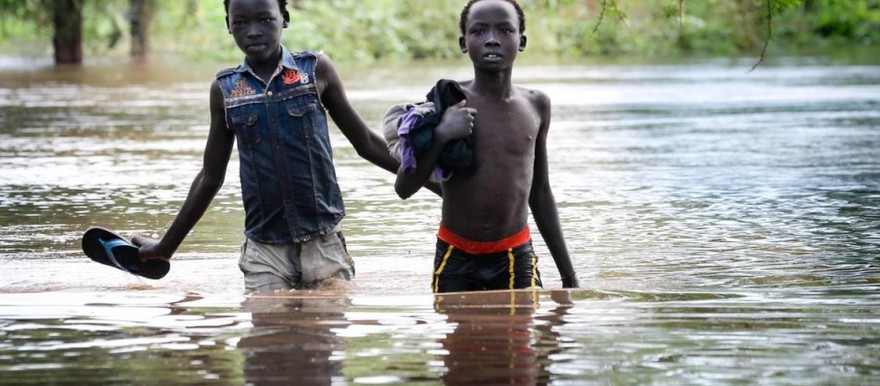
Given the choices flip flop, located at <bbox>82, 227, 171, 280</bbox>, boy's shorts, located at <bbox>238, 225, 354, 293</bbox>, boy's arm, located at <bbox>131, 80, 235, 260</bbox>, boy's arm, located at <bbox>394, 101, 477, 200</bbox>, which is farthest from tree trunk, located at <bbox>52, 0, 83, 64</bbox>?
boy's arm, located at <bbox>394, 101, 477, 200</bbox>

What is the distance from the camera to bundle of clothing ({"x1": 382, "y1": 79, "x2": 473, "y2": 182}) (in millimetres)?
4945

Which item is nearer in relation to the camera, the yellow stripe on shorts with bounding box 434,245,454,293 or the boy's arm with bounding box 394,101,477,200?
the boy's arm with bounding box 394,101,477,200

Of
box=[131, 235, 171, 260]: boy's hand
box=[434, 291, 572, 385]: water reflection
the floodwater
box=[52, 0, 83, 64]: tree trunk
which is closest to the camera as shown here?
box=[434, 291, 572, 385]: water reflection

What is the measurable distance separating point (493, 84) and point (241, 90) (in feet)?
2.98

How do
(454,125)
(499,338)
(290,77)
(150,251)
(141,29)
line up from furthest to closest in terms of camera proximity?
(141,29), (150,251), (290,77), (454,125), (499,338)

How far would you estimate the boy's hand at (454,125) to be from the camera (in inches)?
193

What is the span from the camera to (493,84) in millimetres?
5223

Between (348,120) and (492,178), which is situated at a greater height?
(348,120)

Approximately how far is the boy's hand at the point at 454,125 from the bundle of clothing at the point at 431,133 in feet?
0.09

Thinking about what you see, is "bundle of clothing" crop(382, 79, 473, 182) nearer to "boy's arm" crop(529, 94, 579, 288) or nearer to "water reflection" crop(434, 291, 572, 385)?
"boy's arm" crop(529, 94, 579, 288)

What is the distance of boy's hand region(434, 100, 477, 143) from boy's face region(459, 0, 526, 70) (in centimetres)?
24

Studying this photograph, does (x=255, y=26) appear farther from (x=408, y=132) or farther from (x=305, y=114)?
(x=408, y=132)

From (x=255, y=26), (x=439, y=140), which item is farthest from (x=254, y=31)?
(x=439, y=140)

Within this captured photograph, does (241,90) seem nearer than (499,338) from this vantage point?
No
